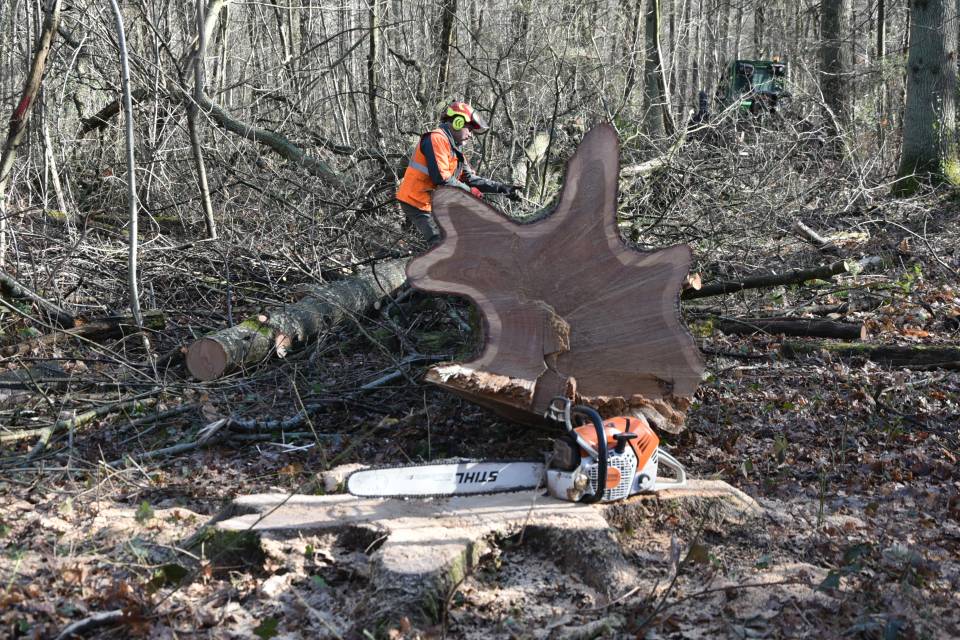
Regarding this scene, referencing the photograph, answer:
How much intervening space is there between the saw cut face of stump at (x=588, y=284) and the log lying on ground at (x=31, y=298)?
10.7ft

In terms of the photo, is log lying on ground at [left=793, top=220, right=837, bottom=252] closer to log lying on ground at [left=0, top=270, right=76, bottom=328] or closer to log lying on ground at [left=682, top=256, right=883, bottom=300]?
log lying on ground at [left=682, top=256, right=883, bottom=300]

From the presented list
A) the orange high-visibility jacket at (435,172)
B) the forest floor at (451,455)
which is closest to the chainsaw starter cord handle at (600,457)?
the forest floor at (451,455)

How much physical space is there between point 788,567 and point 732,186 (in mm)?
6295

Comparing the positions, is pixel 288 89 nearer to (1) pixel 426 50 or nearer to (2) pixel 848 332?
(1) pixel 426 50

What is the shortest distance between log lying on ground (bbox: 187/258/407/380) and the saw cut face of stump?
5.88 feet

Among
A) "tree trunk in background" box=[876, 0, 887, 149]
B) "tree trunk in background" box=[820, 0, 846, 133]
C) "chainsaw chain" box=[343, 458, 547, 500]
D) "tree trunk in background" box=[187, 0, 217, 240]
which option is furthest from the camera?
"tree trunk in background" box=[820, 0, 846, 133]

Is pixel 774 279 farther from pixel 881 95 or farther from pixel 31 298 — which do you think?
pixel 881 95

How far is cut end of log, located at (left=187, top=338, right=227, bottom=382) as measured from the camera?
5680 mm

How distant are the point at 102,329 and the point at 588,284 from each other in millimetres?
3829

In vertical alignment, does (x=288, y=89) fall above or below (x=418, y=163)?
above

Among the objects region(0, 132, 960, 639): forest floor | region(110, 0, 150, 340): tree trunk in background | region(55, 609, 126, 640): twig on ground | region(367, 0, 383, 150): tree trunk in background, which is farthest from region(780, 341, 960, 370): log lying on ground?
region(367, 0, 383, 150): tree trunk in background

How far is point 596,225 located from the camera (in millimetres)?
4773

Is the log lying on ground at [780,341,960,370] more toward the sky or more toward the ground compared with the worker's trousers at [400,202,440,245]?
more toward the ground

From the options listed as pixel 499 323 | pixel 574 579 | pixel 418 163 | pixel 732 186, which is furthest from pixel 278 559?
pixel 732 186
